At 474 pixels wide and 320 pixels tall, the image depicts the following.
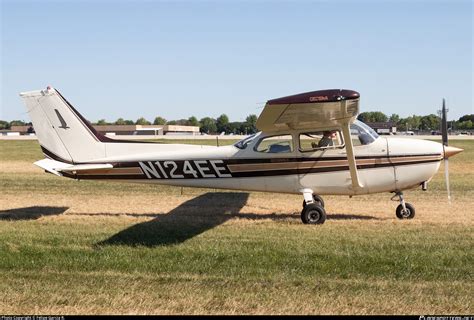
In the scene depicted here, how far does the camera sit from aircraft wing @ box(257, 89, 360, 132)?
8.14m

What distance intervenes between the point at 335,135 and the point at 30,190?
1010 centimetres

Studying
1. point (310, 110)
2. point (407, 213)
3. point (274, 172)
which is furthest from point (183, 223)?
point (407, 213)

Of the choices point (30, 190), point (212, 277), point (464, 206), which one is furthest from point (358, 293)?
point (30, 190)

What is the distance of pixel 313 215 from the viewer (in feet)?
33.0

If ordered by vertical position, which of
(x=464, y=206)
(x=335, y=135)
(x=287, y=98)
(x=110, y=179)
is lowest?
(x=464, y=206)

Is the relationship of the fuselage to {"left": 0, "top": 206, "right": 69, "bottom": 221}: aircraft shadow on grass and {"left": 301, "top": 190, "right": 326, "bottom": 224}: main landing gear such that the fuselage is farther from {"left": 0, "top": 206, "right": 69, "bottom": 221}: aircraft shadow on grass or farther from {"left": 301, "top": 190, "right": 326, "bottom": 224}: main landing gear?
{"left": 0, "top": 206, "right": 69, "bottom": 221}: aircraft shadow on grass

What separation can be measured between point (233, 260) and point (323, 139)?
4402 millimetres

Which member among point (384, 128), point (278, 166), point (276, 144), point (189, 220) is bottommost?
point (384, 128)

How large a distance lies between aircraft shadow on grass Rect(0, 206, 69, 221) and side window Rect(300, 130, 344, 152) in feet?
18.9

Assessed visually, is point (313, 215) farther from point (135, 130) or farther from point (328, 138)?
point (135, 130)

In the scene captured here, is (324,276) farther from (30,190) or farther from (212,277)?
(30,190)

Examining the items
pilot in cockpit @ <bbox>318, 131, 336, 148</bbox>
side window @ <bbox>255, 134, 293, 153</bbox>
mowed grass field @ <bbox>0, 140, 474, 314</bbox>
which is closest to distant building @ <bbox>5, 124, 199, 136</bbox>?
mowed grass field @ <bbox>0, 140, 474, 314</bbox>

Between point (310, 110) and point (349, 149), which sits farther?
point (349, 149)

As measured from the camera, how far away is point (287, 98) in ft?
26.9
